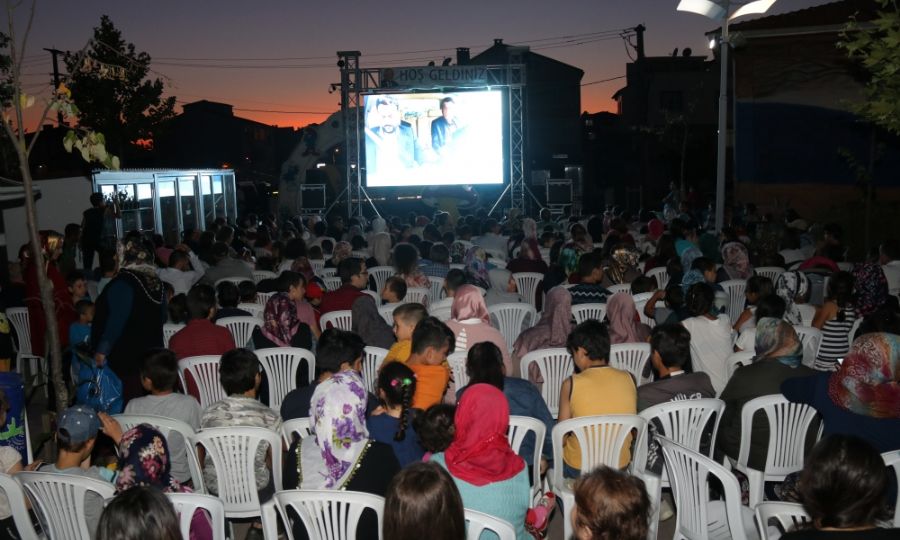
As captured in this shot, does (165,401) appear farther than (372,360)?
No

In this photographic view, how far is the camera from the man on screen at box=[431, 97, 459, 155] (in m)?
19.2

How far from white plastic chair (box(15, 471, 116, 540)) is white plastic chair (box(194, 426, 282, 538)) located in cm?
66

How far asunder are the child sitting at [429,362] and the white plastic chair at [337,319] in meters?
2.53

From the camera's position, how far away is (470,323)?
18.1 ft

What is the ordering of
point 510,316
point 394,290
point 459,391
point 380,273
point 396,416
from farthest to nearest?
point 380,273 < point 510,316 < point 394,290 < point 459,391 < point 396,416

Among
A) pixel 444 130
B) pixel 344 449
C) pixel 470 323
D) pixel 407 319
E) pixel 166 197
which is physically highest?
pixel 444 130

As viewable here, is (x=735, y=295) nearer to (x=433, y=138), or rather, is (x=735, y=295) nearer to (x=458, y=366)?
(x=458, y=366)

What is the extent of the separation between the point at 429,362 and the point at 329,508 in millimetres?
1465

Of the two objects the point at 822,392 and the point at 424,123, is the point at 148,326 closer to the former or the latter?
the point at 822,392

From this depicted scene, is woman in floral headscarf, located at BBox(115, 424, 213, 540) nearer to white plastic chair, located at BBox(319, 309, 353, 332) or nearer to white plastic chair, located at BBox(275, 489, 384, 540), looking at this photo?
white plastic chair, located at BBox(275, 489, 384, 540)

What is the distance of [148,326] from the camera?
533cm

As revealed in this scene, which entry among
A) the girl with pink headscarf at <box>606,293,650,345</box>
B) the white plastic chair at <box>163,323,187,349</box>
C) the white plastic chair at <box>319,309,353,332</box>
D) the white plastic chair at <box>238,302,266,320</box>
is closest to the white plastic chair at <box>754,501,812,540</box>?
the girl with pink headscarf at <box>606,293,650,345</box>

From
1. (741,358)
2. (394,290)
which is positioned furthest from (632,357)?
(394,290)

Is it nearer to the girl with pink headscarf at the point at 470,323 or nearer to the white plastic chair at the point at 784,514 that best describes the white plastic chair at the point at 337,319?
the girl with pink headscarf at the point at 470,323
